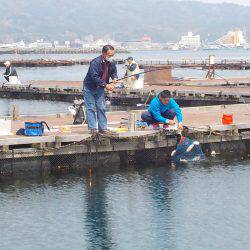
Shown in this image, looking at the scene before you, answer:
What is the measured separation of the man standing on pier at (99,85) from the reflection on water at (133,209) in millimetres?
1570

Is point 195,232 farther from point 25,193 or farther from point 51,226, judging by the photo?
point 25,193

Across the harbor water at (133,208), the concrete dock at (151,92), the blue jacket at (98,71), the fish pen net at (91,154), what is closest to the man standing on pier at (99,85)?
the blue jacket at (98,71)

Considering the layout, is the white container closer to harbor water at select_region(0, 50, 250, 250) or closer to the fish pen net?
the fish pen net

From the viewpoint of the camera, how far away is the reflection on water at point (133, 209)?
19812 millimetres

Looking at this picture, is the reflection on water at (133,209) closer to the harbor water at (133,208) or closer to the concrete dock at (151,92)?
the harbor water at (133,208)

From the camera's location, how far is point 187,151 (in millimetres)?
27922

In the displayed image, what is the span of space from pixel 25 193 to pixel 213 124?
26.8ft

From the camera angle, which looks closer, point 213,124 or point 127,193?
point 127,193

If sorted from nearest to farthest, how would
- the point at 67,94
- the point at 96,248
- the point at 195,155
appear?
the point at 96,248 < the point at 195,155 < the point at 67,94

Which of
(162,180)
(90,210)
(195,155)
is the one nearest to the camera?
(90,210)

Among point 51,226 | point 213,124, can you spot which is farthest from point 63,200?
point 213,124

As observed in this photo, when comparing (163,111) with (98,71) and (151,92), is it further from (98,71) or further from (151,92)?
(151,92)

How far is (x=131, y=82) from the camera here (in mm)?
50000

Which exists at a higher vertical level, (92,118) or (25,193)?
(92,118)
